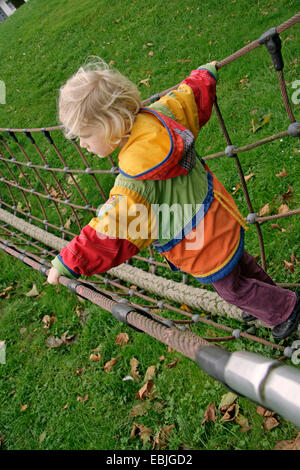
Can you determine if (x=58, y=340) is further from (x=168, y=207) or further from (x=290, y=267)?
(x=168, y=207)

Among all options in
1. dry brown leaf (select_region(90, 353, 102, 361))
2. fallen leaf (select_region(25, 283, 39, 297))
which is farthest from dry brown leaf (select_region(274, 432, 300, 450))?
fallen leaf (select_region(25, 283, 39, 297))

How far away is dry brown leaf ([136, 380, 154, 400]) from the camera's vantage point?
256cm

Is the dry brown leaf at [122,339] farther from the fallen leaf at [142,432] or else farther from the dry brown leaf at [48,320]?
the dry brown leaf at [48,320]

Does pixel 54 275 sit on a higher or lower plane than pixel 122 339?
higher

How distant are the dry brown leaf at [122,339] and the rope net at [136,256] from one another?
0.26 m

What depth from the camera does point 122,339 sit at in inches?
117

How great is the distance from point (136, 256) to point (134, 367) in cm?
92

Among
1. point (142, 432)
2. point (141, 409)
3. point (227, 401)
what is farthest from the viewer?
point (141, 409)

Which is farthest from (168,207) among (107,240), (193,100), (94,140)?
(193,100)

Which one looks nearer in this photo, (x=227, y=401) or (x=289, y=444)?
(x=289, y=444)

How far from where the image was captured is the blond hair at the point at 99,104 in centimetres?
149

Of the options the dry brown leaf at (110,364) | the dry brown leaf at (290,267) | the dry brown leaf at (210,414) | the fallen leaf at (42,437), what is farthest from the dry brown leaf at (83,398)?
the dry brown leaf at (290,267)

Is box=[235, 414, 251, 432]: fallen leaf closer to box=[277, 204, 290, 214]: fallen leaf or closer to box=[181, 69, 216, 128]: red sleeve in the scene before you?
box=[277, 204, 290, 214]: fallen leaf

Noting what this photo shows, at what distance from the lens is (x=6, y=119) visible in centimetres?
696
